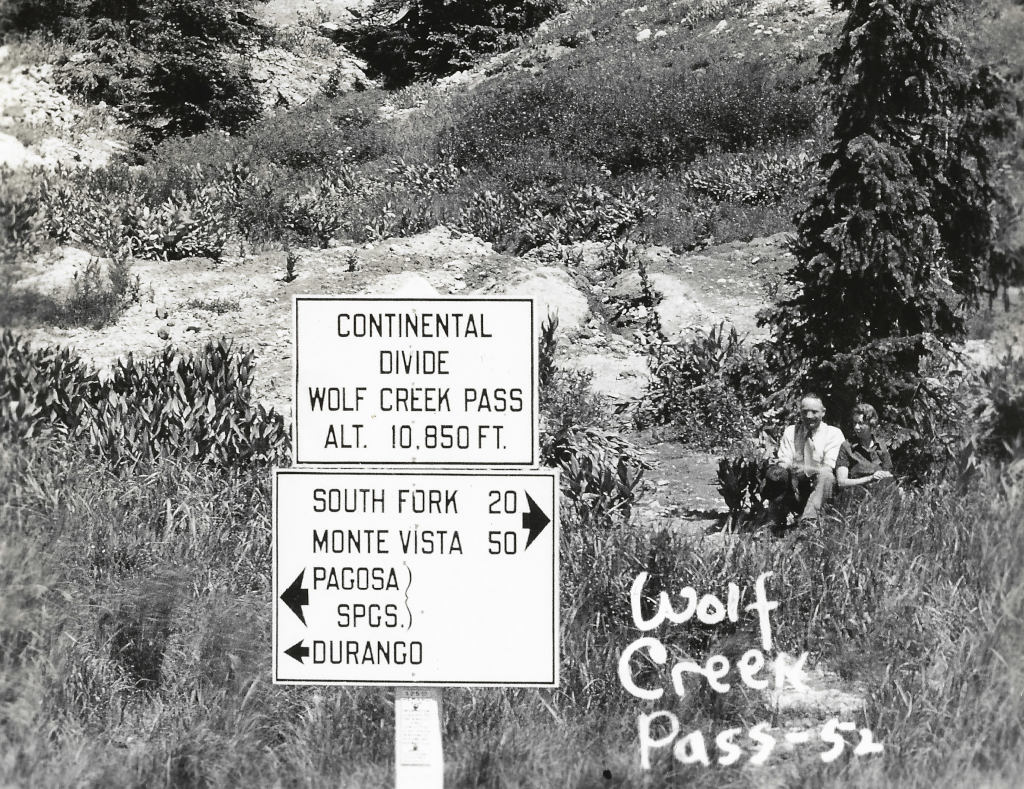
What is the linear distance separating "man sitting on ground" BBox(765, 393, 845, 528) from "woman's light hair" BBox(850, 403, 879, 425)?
0.17 meters

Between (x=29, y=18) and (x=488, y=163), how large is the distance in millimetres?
2754

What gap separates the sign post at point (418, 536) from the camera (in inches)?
128

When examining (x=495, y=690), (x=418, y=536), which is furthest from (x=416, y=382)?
(x=495, y=690)

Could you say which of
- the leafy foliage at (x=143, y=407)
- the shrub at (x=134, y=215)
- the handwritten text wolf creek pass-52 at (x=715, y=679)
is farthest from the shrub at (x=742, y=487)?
the shrub at (x=134, y=215)

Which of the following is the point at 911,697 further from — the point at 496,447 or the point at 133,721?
the point at 133,721

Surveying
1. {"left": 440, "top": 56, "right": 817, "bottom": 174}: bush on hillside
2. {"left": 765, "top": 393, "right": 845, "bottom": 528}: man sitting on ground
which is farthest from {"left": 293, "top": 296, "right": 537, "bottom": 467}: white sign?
{"left": 440, "top": 56, "right": 817, "bottom": 174}: bush on hillside

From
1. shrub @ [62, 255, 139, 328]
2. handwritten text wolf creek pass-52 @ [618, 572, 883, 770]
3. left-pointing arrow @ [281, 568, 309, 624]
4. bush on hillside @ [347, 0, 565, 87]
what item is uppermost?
bush on hillside @ [347, 0, 565, 87]

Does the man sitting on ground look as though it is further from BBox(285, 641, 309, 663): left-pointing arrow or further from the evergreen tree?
Answer: BBox(285, 641, 309, 663): left-pointing arrow

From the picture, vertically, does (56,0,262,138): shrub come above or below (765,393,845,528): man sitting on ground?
above

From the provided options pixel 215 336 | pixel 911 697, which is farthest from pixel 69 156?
pixel 911 697

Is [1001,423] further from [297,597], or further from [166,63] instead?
[166,63]

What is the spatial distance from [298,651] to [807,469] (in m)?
3.03

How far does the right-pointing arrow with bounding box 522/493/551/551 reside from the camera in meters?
3.25

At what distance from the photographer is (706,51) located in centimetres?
751
